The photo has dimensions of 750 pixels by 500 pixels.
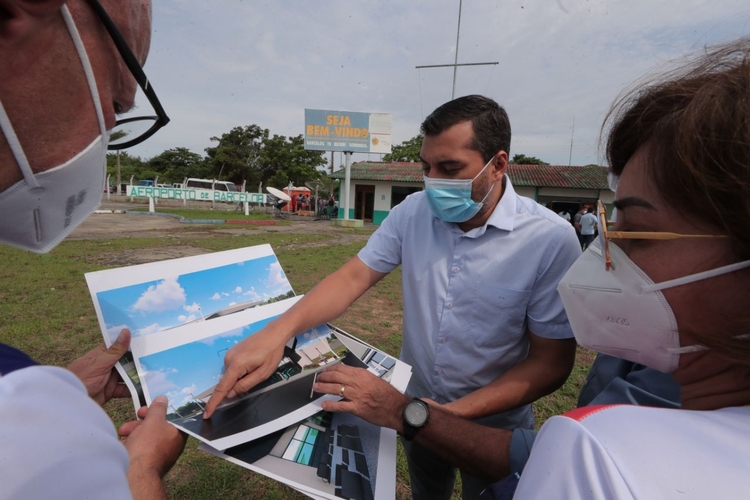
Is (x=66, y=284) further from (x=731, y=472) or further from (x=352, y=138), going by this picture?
(x=352, y=138)

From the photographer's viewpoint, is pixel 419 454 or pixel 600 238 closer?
pixel 600 238

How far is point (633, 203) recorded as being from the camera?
2.92 ft

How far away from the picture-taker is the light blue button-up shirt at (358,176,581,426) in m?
1.50

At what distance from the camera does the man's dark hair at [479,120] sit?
1.69 m

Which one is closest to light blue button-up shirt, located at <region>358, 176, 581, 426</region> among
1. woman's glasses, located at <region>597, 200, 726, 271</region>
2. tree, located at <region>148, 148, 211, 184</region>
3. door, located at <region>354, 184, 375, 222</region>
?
woman's glasses, located at <region>597, 200, 726, 271</region>

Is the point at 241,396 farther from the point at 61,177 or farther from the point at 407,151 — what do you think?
the point at 407,151

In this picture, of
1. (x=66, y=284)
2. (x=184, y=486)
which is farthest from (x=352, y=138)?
(x=184, y=486)

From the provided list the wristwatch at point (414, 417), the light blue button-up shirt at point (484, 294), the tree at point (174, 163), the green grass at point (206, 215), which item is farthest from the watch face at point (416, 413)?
the tree at point (174, 163)

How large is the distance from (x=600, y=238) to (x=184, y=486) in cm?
252

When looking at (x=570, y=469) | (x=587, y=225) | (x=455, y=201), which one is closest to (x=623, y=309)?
(x=570, y=469)

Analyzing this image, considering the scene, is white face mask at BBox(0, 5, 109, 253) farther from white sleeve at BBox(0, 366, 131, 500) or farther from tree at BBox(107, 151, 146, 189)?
tree at BBox(107, 151, 146, 189)

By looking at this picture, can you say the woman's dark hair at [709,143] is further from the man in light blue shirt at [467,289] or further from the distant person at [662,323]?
the man in light blue shirt at [467,289]

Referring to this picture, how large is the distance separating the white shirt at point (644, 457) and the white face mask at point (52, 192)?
3.43ft

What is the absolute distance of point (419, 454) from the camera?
178 cm
